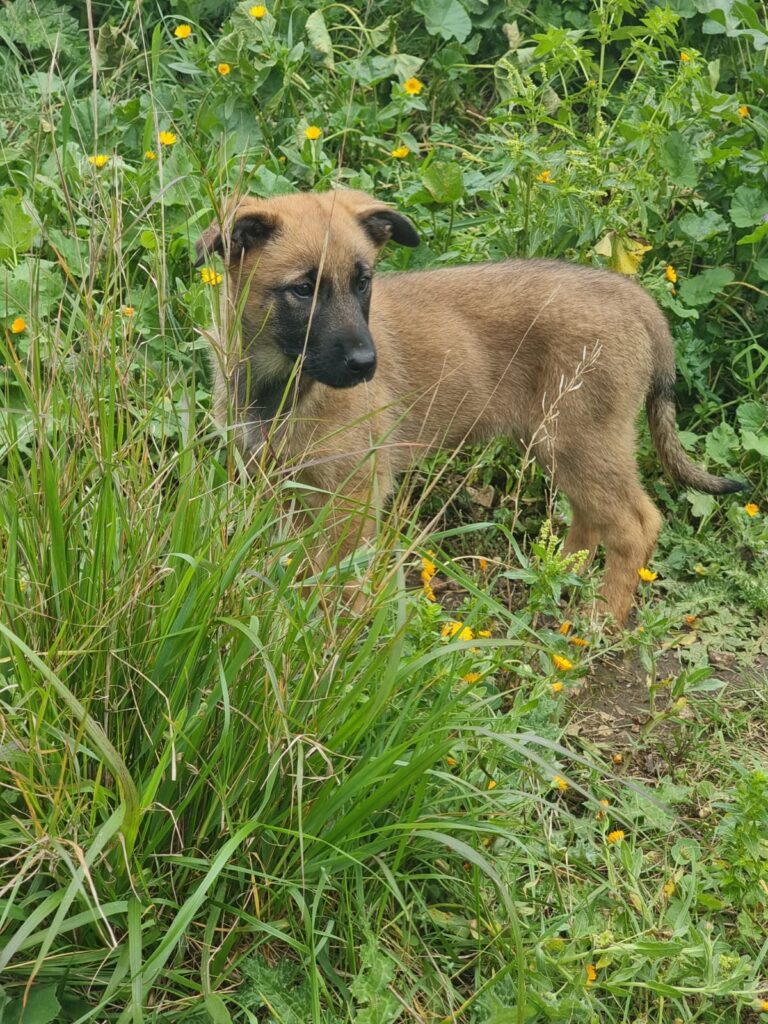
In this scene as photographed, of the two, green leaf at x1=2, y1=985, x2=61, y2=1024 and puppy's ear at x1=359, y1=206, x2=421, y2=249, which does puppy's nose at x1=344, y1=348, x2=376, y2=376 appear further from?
green leaf at x1=2, y1=985, x2=61, y2=1024

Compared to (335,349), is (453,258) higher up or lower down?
lower down

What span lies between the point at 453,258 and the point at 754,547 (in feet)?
5.48

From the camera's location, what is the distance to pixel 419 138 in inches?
240

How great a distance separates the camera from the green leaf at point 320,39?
552cm

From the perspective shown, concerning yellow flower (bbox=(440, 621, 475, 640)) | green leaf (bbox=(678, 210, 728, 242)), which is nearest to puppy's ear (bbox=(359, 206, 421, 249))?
green leaf (bbox=(678, 210, 728, 242))

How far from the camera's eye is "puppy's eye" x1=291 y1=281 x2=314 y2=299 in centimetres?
409

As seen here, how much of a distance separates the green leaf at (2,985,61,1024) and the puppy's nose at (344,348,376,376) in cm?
210

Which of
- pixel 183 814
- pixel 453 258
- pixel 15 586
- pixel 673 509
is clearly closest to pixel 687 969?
pixel 183 814

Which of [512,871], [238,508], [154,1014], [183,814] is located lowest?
[512,871]

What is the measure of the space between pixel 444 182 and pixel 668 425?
4.30 feet

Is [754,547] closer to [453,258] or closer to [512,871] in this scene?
[453,258]

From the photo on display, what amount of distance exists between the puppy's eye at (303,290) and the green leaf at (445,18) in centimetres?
238

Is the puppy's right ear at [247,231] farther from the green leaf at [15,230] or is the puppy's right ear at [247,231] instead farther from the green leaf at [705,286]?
the green leaf at [705,286]

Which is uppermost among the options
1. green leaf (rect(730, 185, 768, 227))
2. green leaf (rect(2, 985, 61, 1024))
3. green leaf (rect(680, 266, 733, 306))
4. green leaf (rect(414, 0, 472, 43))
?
green leaf (rect(414, 0, 472, 43))
